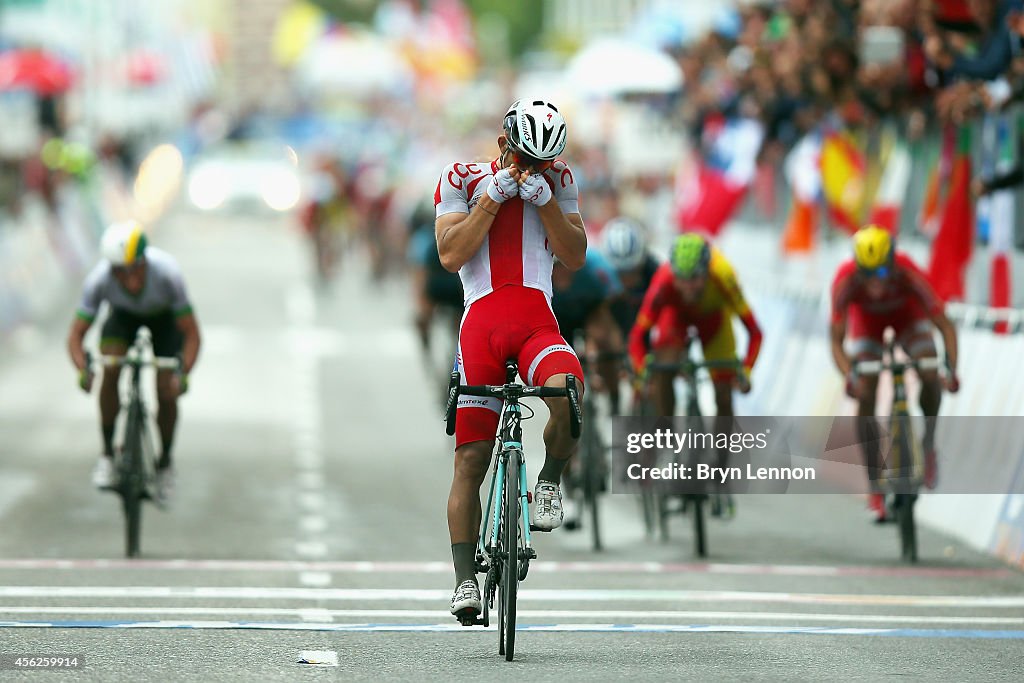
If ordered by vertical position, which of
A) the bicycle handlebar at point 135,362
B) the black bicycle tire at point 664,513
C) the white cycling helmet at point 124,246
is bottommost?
the black bicycle tire at point 664,513

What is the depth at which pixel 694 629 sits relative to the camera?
10.3 m

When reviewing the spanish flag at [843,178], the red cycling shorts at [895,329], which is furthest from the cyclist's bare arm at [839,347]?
the spanish flag at [843,178]

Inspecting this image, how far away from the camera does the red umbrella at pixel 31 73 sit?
1549 inches

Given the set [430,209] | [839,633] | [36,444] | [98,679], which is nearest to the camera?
[98,679]

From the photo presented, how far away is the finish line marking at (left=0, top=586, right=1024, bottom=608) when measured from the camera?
444 inches

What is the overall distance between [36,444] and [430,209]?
22.2 feet

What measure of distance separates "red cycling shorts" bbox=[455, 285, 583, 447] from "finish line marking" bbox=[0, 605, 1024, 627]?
1.57 meters

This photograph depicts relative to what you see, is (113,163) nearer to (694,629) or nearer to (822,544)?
(822,544)

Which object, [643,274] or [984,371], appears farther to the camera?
[643,274]

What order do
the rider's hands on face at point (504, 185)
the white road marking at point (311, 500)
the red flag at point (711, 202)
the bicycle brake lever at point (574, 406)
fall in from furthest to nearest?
1. the red flag at point (711, 202)
2. the white road marking at point (311, 500)
3. the rider's hands on face at point (504, 185)
4. the bicycle brake lever at point (574, 406)

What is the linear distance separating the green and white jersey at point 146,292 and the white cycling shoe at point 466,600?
456 centimetres

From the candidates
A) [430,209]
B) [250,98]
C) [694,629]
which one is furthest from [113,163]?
[250,98]

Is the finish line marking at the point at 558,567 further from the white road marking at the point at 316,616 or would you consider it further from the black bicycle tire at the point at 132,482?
the white road marking at the point at 316,616

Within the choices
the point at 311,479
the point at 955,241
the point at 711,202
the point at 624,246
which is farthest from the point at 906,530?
the point at 711,202
